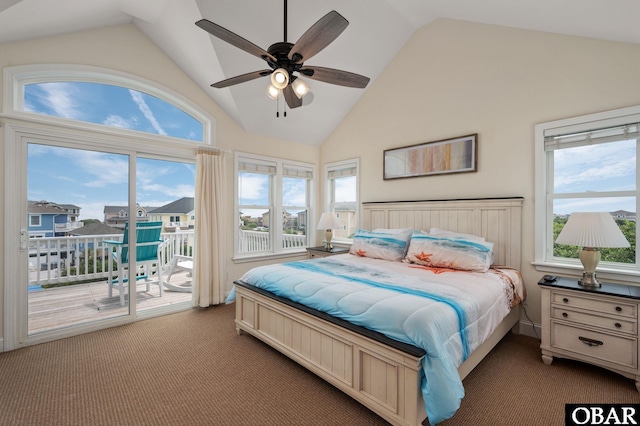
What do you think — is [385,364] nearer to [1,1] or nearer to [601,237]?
[601,237]

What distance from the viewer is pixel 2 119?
2549 mm

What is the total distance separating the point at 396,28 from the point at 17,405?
507cm

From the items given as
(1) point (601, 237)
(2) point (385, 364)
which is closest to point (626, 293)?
(1) point (601, 237)

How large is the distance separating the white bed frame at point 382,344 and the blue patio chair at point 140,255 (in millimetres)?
1628

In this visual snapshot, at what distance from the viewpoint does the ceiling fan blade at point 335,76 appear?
2.26m

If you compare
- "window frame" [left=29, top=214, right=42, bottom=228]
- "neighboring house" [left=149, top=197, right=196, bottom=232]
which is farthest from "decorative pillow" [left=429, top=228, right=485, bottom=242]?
"window frame" [left=29, top=214, right=42, bottom=228]

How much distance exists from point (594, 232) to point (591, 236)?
37 millimetres

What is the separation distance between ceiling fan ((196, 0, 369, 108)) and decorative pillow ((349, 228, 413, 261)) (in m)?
1.83

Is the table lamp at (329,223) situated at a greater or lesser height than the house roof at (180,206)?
lesser

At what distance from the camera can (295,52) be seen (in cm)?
202

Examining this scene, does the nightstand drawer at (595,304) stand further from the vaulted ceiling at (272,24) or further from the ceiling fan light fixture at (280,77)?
the ceiling fan light fixture at (280,77)

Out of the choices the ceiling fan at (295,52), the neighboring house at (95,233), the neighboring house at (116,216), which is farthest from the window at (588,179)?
the neighboring house at (95,233)

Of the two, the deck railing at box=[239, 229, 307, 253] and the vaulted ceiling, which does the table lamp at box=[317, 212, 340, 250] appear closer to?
the deck railing at box=[239, 229, 307, 253]

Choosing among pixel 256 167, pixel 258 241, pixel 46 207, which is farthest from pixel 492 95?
pixel 46 207
